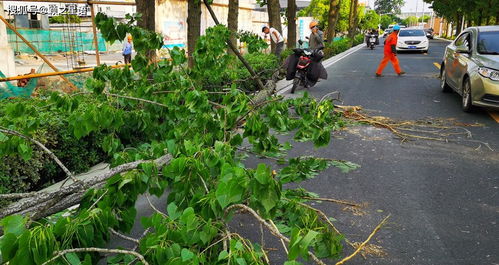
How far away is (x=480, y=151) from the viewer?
689 centimetres

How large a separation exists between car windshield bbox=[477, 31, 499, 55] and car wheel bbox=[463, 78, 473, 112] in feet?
2.19

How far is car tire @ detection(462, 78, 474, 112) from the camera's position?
929 centimetres

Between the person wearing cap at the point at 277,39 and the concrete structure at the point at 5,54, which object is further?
the person wearing cap at the point at 277,39

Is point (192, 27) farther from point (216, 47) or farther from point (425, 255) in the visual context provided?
point (425, 255)

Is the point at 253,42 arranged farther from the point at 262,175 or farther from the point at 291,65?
the point at 291,65

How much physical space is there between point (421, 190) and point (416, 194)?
164 mm

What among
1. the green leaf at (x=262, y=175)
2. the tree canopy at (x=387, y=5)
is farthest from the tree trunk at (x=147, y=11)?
the tree canopy at (x=387, y=5)

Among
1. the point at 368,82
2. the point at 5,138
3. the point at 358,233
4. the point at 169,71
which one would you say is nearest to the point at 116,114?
the point at 5,138

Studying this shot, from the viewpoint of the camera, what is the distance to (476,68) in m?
8.95

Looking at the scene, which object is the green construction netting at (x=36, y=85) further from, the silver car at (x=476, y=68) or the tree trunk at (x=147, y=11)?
the silver car at (x=476, y=68)

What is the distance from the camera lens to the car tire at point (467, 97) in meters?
9.29

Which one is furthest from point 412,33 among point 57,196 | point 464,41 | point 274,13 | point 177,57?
point 57,196

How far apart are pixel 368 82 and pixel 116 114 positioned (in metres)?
12.2

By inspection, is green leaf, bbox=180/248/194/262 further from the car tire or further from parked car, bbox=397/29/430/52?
parked car, bbox=397/29/430/52
